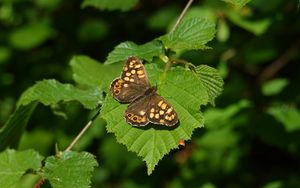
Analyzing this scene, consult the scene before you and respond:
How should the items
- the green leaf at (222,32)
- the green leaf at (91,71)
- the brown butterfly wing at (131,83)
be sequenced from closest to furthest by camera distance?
the brown butterfly wing at (131,83), the green leaf at (91,71), the green leaf at (222,32)

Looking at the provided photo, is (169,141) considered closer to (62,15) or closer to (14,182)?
(14,182)

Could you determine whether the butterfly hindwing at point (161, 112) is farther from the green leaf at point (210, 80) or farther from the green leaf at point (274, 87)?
the green leaf at point (274, 87)

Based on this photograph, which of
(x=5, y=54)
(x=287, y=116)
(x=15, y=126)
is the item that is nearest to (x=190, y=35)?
(x=15, y=126)

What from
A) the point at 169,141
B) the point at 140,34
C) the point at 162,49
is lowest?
the point at 169,141

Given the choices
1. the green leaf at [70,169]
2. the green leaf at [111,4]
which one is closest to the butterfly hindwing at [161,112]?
the green leaf at [70,169]

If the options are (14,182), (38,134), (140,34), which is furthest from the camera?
(140,34)

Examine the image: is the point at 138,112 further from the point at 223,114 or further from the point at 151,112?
the point at 223,114

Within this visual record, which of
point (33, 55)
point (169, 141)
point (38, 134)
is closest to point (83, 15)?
point (33, 55)
